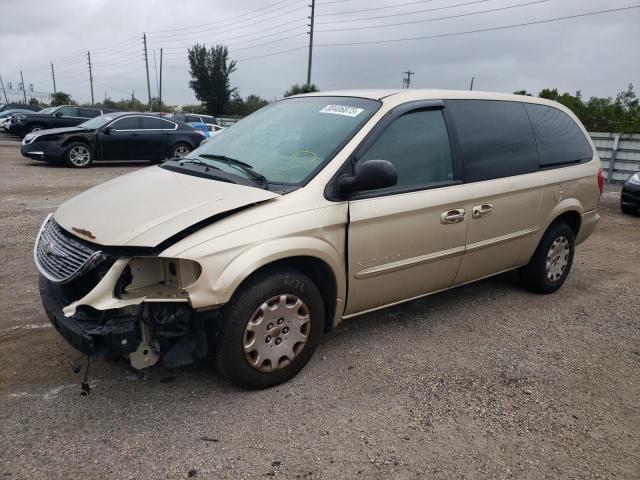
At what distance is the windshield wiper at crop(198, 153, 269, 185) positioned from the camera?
10.3ft

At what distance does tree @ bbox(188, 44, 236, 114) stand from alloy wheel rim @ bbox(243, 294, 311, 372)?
159 ft

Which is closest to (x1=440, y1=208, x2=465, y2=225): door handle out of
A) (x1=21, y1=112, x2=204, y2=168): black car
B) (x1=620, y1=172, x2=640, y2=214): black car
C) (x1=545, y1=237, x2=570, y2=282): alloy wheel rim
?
(x1=545, y1=237, x2=570, y2=282): alloy wheel rim

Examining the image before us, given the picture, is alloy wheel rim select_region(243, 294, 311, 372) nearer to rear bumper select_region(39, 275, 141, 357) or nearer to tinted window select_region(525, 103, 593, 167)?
rear bumper select_region(39, 275, 141, 357)

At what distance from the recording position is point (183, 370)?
324 centimetres

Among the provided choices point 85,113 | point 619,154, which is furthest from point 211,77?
point 619,154

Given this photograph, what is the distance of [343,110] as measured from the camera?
3.55m

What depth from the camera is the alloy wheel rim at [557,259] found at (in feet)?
15.6

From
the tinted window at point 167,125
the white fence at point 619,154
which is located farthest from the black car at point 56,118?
the white fence at point 619,154

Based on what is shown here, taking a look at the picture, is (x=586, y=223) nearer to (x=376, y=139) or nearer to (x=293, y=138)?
(x=376, y=139)

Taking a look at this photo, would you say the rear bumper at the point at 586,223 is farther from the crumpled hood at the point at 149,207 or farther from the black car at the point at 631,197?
the black car at the point at 631,197

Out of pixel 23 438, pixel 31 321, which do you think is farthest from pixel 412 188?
pixel 31 321

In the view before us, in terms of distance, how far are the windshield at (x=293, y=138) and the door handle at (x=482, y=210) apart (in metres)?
1.08

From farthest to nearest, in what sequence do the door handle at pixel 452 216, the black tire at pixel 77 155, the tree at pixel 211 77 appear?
the tree at pixel 211 77 → the black tire at pixel 77 155 → the door handle at pixel 452 216

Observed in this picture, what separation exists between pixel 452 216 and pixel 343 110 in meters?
1.07
